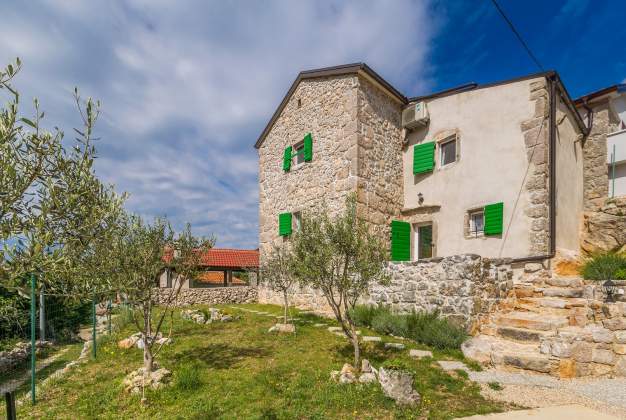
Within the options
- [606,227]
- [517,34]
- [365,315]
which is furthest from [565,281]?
[517,34]

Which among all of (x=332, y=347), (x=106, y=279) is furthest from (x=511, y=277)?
(x=106, y=279)

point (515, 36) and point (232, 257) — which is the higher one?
point (515, 36)

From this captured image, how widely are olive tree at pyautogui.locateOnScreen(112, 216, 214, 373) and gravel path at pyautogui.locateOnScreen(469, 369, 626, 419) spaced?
5304 millimetres

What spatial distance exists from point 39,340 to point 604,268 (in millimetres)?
15773

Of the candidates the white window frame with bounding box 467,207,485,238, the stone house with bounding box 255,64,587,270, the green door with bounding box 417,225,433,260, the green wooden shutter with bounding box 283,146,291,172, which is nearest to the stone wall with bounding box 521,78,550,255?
the stone house with bounding box 255,64,587,270

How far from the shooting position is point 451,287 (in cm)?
778

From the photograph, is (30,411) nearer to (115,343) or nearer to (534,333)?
(115,343)

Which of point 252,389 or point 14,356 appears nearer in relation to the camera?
point 252,389

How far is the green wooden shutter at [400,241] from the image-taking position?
38.4ft

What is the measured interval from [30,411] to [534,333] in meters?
8.68

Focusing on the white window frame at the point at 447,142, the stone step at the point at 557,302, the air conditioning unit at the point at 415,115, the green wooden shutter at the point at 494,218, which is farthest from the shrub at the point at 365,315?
the air conditioning unit at the point at 415,115

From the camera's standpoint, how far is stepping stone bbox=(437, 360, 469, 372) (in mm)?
5797

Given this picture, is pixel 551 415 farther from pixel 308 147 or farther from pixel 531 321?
pixel 308 147

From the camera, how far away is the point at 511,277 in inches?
352
